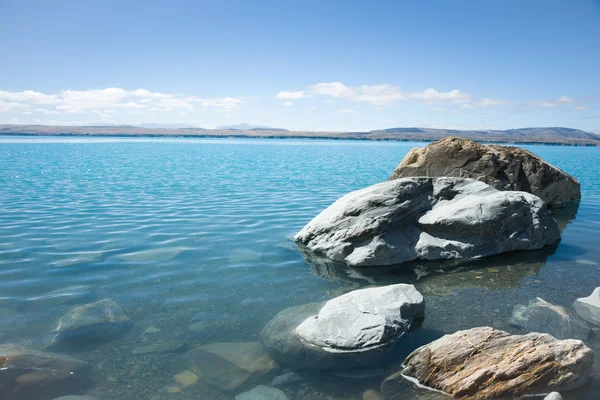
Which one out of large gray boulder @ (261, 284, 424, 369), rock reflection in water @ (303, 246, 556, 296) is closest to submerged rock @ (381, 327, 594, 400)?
large gray boulder @ (261, 284, 424, 369)

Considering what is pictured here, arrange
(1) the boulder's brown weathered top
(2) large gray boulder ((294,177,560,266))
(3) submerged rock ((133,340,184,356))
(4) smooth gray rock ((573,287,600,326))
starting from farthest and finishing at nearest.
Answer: (1) the boulder's brown weathered top → (2) large gray boulder ((294,177,560,266)) → (4) smooth gray rock ((573,287,600,326)) → (3) submerged rock ((133,340,184,356))

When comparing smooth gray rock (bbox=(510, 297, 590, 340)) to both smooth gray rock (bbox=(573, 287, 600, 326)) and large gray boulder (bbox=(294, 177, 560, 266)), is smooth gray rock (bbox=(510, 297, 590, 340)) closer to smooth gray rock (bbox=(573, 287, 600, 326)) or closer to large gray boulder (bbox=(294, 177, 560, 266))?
smooth gray rock (bbox=(573, 287, 600, 326))

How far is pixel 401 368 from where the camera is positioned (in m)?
6.50

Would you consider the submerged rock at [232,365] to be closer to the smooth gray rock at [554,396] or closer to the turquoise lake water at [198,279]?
the turquoise lake water at [198,279]

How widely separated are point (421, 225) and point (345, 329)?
6.06 meters

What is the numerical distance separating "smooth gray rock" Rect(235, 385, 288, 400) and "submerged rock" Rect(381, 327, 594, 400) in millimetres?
1512

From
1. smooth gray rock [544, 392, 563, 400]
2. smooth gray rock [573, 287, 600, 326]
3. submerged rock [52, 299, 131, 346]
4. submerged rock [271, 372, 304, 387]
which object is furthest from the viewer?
smooth gray rock [573, 287, 600, 326]

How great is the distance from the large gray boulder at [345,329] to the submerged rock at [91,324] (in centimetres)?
276

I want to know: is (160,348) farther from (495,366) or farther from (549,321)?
(549,321)

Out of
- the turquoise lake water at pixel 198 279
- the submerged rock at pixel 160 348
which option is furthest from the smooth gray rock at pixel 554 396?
the submerged rock at pixel 160 348

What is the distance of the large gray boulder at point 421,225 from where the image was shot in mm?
11620

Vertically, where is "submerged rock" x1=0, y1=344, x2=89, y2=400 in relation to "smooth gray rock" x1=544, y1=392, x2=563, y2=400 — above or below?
below

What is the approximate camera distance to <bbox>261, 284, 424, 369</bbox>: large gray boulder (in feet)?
22.1

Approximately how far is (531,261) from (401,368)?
24.7ft
